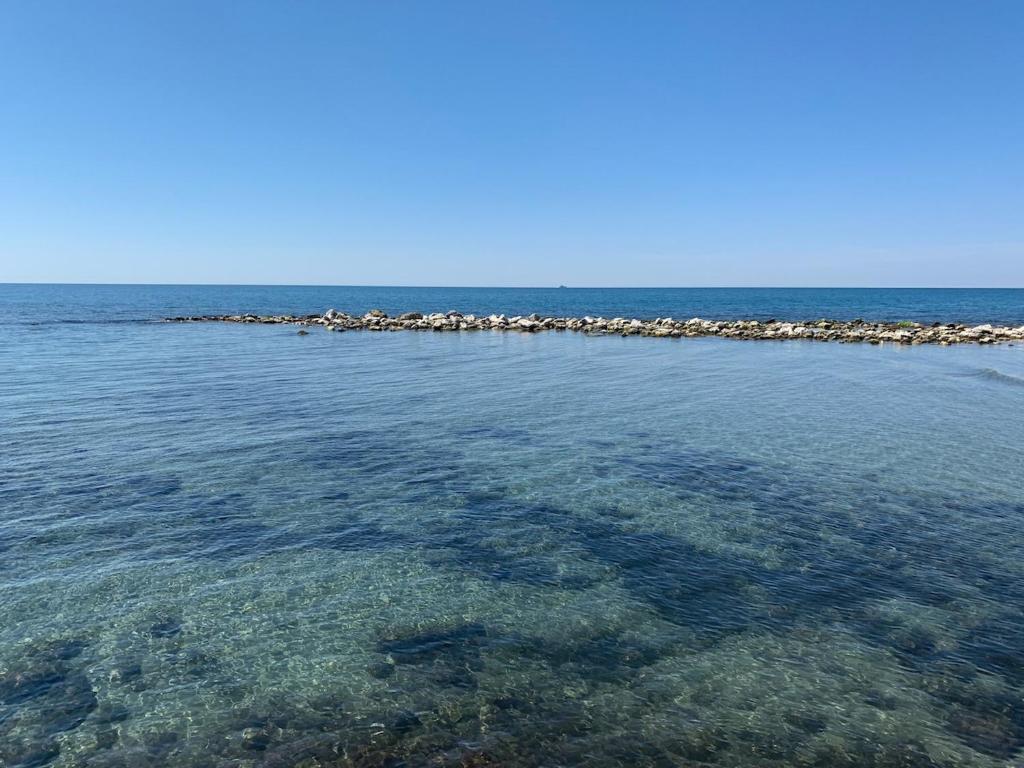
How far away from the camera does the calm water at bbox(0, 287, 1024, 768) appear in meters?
7.69

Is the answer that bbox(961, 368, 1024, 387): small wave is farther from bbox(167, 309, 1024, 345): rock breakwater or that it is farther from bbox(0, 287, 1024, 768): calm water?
bbox(167, 309, 1024, 345): rock breakwater

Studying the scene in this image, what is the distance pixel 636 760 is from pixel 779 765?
5.61ft

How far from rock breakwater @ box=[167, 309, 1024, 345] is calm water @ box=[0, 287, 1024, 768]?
39356 mm

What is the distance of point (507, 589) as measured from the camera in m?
11.2

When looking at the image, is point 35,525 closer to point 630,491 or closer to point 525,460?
point 525,460

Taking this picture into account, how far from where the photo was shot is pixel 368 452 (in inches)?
782

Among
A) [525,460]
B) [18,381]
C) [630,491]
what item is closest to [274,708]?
[630,491]

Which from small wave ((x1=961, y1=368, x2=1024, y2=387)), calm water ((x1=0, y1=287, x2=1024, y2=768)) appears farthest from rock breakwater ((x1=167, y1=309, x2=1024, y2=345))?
calm water ((x1=0, y1=287, x2=1024, y2=768))

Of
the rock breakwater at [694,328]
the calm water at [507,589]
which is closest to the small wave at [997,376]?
the calm water at [507,589]

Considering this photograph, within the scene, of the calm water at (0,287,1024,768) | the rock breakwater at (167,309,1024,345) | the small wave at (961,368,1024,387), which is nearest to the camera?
the calm water at (0,287,1024,768)

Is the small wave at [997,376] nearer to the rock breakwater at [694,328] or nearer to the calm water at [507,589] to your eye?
the calm water at [507,589]

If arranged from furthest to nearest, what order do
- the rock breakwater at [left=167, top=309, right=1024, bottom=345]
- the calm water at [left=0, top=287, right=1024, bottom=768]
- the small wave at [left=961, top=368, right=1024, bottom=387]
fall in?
the rock breakwater at [left=167, top=309, right=1024, bottom=345] < the small wave at [left=961, top=368, right=1024, bottom=387] < the calm water at [left=0, top=287, right=1024, bottom=768]

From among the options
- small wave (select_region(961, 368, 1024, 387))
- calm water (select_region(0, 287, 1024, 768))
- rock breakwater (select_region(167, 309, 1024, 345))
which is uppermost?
rock breakwater (select_region(167, 309, 1024, 345))

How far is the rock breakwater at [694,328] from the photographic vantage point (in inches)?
2362
